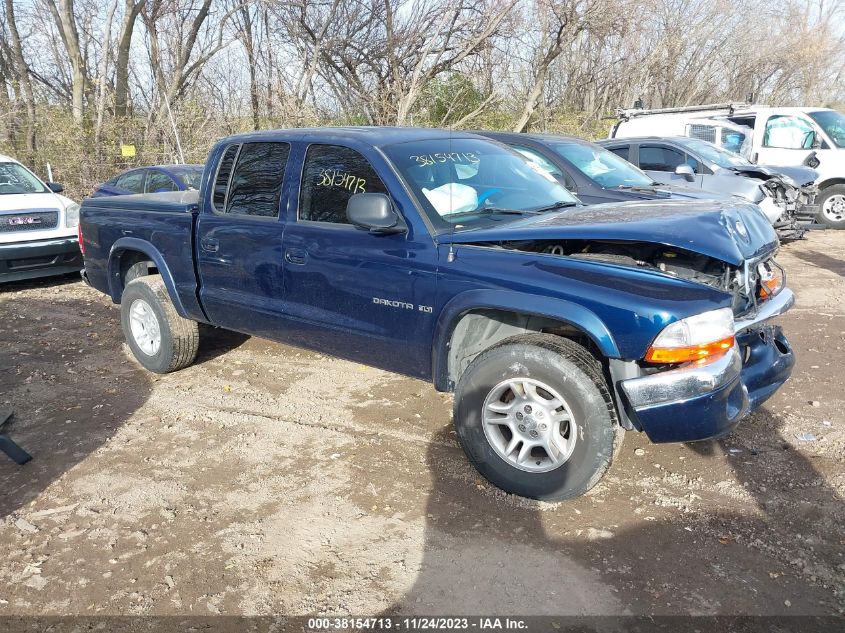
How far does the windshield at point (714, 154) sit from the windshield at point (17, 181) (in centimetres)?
961

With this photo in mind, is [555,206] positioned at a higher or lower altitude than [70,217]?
higher

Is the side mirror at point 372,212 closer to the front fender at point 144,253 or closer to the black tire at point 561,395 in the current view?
the black tire at point 561,395

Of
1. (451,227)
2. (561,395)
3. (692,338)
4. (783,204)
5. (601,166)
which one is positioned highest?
(601,166)

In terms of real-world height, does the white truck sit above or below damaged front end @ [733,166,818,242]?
above

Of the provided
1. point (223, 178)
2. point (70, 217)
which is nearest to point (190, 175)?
point (70, 217)

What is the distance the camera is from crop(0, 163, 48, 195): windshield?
29.7 feet

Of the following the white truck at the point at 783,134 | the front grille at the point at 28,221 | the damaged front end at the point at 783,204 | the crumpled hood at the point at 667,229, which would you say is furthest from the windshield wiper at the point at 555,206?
the white truck at the point at 783,134

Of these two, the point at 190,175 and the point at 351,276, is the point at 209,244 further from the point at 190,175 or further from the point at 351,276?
the point at 190,175

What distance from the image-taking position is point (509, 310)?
3.22 meters

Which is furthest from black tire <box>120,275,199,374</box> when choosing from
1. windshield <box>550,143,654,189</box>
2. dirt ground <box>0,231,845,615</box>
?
windshield <box>550,143,654,189</box>

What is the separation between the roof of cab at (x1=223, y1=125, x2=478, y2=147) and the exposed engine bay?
1.12 metres

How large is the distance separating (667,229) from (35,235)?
26.7 ft

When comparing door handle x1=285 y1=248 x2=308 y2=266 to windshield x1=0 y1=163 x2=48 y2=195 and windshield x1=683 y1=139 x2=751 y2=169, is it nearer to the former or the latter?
windshield x1=0 y1=163 x2=48 y2=195

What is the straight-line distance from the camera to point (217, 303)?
4.73 metres
